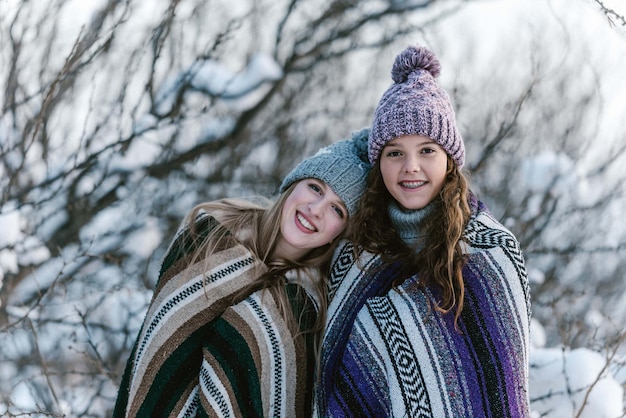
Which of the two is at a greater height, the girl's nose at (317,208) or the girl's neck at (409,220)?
the girl's nose at (317,208)

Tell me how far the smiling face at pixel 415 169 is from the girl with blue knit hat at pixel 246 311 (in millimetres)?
235

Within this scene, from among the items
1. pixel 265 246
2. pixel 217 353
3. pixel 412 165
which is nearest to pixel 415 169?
pixel 412 165

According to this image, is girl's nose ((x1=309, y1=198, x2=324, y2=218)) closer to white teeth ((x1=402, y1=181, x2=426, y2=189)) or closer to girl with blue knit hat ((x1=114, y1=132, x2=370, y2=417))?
girl with blue knit hat ((x1=114, y1=132, x2=370, y2=417))

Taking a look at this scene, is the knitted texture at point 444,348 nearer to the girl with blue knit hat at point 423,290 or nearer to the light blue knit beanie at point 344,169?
the girl with blue knit hat at point 423,290

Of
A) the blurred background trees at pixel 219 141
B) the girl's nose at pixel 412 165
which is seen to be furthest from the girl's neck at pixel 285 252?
the blurred background trees at pixel 219 141

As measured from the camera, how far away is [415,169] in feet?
7.14

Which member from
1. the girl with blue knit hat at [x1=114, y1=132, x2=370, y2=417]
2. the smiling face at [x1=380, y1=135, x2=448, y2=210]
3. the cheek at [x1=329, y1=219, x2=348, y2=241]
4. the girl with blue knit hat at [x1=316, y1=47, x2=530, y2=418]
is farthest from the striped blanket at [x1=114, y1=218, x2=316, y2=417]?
the smiling face at [x1=380, y1=135, x2=448, y2=210]

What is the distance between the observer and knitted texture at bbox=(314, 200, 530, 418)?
6.86 ft

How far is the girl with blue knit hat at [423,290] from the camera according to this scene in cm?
210

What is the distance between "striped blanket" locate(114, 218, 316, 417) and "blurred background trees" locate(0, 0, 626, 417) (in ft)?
5.56

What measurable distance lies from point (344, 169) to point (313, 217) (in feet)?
0.65

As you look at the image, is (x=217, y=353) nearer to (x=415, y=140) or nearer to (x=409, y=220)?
(x=409, y=220)

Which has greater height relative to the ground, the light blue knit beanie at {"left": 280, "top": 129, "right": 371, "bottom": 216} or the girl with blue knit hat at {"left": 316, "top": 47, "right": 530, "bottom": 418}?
the light blue knit beanie at {"left": 280, "top": 129, "right": 371, "bottom": 216}

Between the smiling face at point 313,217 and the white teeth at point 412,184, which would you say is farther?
the smiling face at point 313,217
